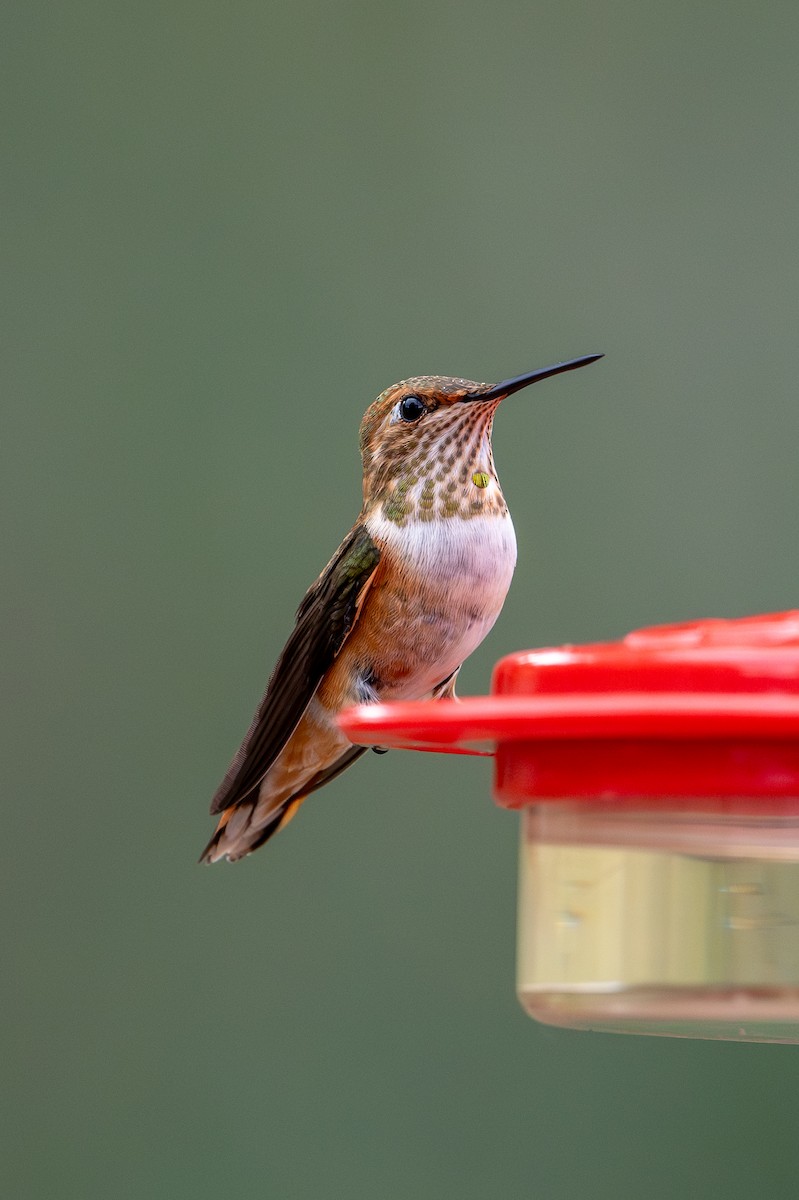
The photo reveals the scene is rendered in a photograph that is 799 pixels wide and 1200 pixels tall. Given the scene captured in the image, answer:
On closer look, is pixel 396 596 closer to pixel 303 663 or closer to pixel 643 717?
pixel 303 663

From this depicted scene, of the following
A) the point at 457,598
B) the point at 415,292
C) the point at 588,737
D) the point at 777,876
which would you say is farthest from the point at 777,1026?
the point at 415,292

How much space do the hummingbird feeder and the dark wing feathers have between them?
61 centimetres

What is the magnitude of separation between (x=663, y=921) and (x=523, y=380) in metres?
0.86

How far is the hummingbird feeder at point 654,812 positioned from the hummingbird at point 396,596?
2.06ft

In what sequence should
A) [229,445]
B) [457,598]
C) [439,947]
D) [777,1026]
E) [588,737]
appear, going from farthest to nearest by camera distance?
[229,445] < [439,947] < [457,598] < [777,1026] < [588,737]

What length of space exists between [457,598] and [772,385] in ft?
9.09

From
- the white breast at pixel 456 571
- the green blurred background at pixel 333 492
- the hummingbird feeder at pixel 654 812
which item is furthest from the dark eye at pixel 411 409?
the green blurred background at pixel 333 492

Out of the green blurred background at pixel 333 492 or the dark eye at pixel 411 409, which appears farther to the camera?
the green blurred background at pixel 333 492

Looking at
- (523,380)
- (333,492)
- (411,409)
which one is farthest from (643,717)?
(333,492)

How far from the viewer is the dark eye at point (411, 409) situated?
6.86 ft

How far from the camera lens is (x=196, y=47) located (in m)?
4.77

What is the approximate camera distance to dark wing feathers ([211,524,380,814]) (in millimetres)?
1854

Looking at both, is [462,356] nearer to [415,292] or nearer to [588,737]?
[415,292]

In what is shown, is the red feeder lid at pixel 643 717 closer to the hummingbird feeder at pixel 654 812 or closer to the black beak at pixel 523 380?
the hummingbird feeder at pixel 654 812
